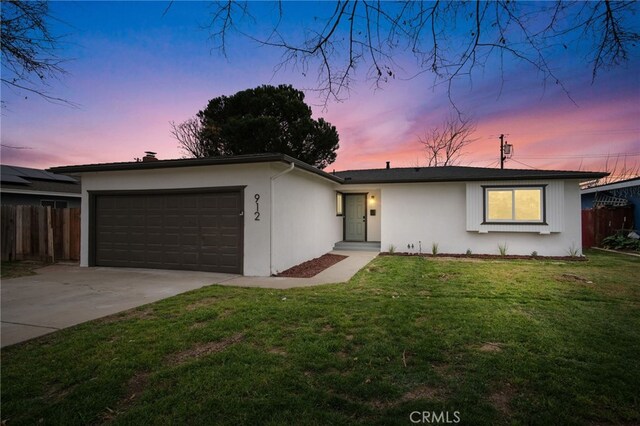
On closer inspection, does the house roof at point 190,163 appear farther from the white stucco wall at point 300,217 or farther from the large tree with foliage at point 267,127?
the large tree with foliage at point 267,127

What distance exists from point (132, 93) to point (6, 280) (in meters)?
5.47

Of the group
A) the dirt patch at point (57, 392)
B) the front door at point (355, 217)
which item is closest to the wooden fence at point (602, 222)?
the front door at point (355, 217)

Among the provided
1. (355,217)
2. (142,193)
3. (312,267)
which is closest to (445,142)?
(355,217)

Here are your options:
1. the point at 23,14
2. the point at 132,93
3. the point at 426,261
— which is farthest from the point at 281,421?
the point at 132,93

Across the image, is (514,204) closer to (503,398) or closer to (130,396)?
(503,398)

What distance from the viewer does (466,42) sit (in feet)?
9.19

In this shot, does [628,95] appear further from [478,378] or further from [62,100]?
[62,100]

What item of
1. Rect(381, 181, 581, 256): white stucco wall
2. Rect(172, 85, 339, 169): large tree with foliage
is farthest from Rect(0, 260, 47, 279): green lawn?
Rect(172, 85, 339, 169): large tree with foliage

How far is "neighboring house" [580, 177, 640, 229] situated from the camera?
14.3m

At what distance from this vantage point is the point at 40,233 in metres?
10.8

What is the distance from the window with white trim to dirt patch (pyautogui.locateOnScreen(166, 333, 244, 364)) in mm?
10336

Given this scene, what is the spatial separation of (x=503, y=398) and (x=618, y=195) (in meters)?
18.7

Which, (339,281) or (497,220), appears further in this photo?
(497,220)

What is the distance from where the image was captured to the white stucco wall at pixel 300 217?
28.3 feet
